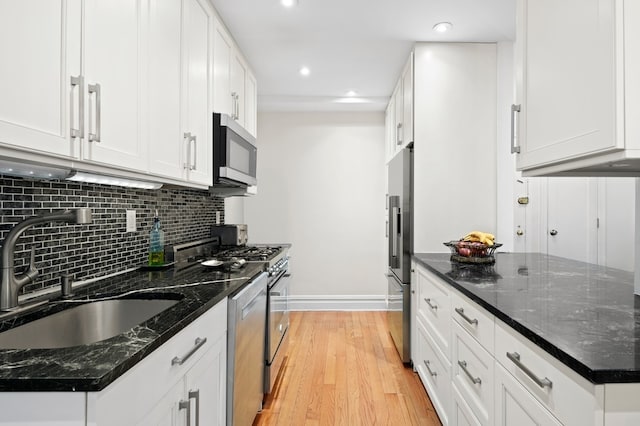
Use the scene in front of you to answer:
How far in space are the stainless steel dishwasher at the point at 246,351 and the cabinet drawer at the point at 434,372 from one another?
1025mm

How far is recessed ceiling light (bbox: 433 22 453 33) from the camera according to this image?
2619 millimetres

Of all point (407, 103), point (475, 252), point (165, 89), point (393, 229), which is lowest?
point (475, 252)

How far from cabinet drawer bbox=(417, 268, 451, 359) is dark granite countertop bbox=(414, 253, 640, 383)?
0.35 feet

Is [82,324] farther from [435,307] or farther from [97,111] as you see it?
[435,307]

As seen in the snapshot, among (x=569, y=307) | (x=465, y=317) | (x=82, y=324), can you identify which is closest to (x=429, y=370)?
(x=465, y=317)

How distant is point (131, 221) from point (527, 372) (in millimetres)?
1876

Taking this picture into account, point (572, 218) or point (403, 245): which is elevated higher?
point (572, 218)

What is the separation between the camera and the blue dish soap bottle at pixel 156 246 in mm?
2105

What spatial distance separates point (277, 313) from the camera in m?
Result: 2.71

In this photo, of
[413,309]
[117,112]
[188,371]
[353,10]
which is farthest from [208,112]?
[413,309]

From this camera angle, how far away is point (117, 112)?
4.53 feet

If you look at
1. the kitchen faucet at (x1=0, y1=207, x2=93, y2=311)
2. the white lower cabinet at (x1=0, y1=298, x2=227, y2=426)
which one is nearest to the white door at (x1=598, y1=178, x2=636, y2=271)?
the white lower cabinet at (x1=0, y1=298, x2=227, y2=426)

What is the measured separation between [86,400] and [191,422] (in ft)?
1.95

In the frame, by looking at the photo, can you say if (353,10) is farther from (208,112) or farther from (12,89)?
(12,89)
